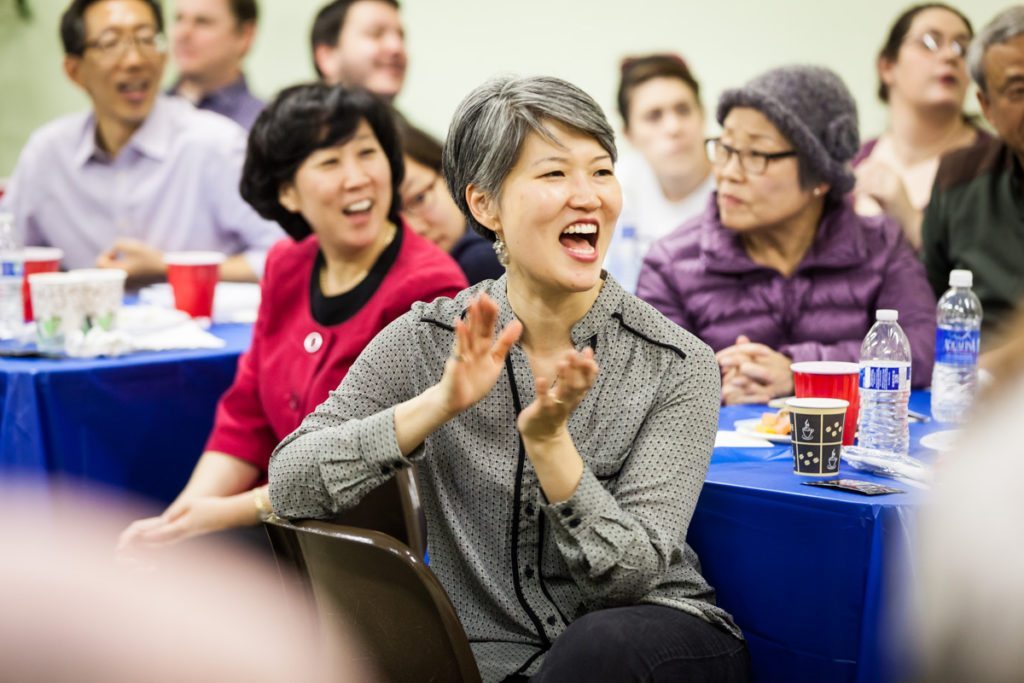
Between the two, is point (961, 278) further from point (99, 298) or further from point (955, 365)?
point (99, 298)

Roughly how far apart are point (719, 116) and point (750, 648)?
1.51m

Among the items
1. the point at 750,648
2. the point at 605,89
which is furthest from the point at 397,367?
the point at 605,89

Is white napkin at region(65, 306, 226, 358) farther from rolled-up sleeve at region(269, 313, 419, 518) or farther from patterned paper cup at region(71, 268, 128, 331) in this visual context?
rolled-up sleeve at region(269, 313, 419, 518)

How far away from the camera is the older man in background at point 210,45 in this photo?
19.8 feet

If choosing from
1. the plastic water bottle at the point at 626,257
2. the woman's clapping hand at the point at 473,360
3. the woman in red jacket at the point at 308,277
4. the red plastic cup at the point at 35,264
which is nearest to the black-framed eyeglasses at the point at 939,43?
the plastic water bottle at the point at 626,257

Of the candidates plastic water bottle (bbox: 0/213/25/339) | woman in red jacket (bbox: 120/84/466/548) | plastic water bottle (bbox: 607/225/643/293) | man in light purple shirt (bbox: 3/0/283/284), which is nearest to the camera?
woman in red jacket (bbox: 120/84/466/548)

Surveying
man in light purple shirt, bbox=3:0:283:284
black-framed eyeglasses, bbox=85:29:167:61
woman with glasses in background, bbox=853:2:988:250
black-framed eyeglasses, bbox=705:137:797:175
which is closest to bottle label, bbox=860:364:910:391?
black-framed eyeglasses, bbox=705:137:797:175

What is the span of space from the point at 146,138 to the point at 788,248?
2.78 m

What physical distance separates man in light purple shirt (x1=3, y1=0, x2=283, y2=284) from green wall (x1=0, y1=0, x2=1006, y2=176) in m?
1.38

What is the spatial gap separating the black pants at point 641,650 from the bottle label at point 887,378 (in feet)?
1.96

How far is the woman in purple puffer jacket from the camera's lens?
2.85 metres

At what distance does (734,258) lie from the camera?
9.59ft

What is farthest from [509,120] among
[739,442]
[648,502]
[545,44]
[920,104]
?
[545,44]

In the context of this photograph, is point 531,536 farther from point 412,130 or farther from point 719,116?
point 412,130
